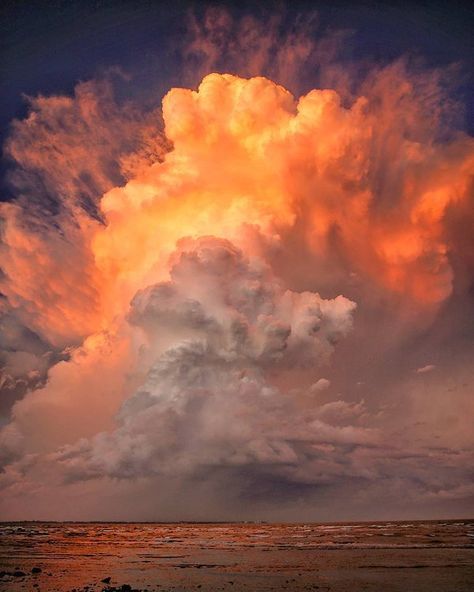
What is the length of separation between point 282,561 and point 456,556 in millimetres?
17982

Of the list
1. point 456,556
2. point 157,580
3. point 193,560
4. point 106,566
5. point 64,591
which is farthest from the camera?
point 456,556

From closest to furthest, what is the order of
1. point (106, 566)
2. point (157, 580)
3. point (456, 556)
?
point (157, 580) → point (106, 566) → point (456, 556)

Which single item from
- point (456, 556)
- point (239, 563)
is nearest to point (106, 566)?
point (239, 563)

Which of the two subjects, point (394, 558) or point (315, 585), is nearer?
point (315, 585)

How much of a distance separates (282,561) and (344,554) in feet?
29.9

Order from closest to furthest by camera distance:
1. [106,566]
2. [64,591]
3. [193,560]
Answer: [64,591], [106,566], [193,560]

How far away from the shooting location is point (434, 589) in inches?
1162

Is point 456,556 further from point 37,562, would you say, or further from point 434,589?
point 37,562

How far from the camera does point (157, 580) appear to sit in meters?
33.2

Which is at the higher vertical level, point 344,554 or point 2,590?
point 344,554

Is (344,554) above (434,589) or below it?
above

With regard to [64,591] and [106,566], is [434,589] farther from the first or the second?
[106,566]

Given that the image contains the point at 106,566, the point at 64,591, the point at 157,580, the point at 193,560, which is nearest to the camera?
the point at 64,591

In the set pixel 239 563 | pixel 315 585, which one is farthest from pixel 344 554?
pixel 315 585
